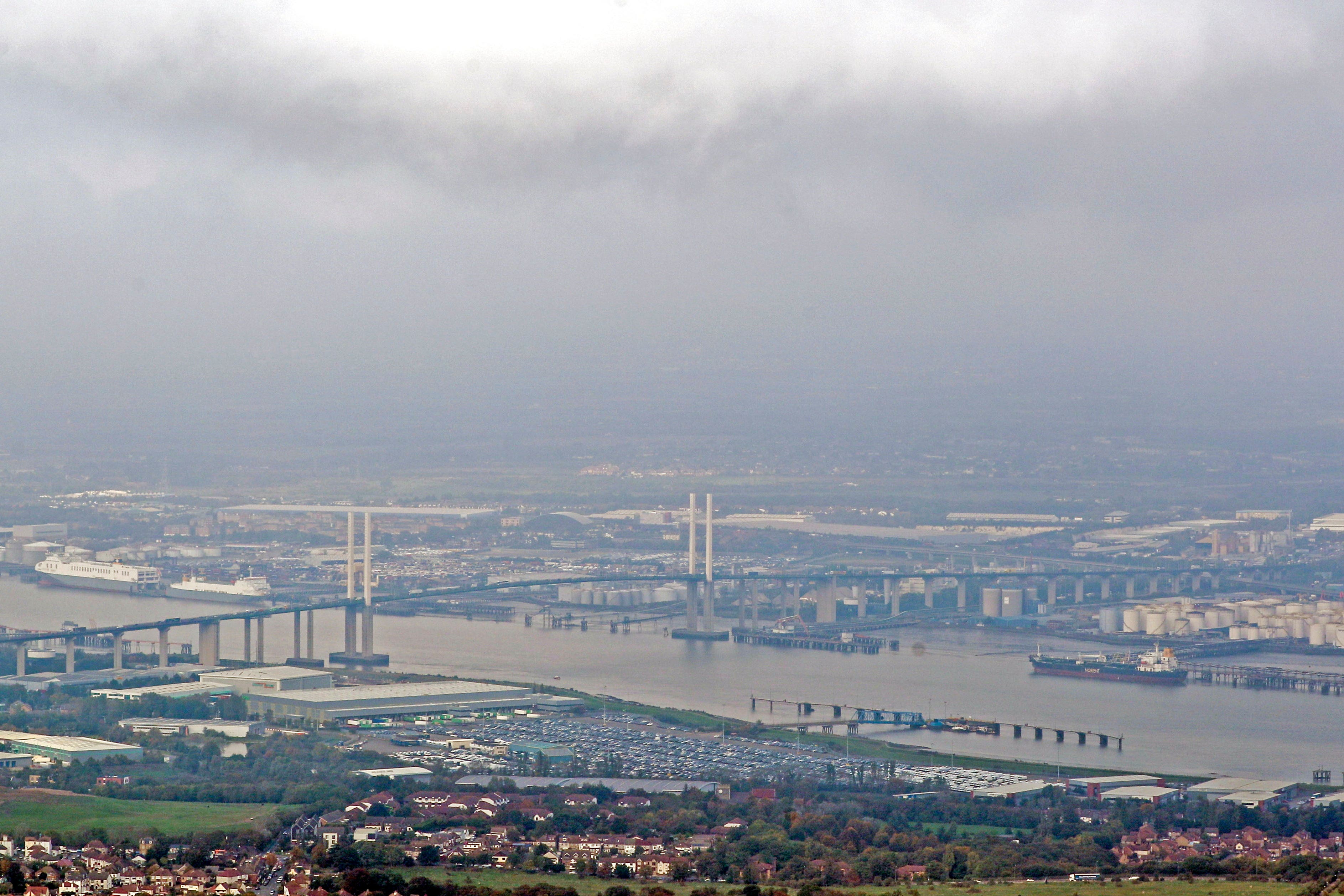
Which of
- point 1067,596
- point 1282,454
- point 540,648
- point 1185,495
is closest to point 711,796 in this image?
point 540,648

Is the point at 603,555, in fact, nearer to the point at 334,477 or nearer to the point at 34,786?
the point at 334,477

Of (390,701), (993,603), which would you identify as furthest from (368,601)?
(993,603)

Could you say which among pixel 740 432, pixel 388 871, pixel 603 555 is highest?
pixel 740 432

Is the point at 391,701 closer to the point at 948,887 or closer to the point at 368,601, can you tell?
the point at 368,601

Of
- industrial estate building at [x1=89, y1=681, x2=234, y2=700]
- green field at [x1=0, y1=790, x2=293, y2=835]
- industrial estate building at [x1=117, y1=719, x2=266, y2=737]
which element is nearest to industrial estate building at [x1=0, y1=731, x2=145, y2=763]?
industrial estate building at [x1=117, y1=719, x2=266, y2=737]

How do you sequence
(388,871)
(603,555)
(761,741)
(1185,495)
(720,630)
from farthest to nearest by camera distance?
(1185,495) → (603,555) → (720,630) → (761,741) → (388,871)

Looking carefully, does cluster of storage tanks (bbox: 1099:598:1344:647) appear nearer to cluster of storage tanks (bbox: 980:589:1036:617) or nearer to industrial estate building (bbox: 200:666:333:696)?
cluster of storage tanks (bbox: 980:589:1036:617)

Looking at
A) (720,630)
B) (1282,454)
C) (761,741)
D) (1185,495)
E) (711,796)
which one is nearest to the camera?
(711,796)
